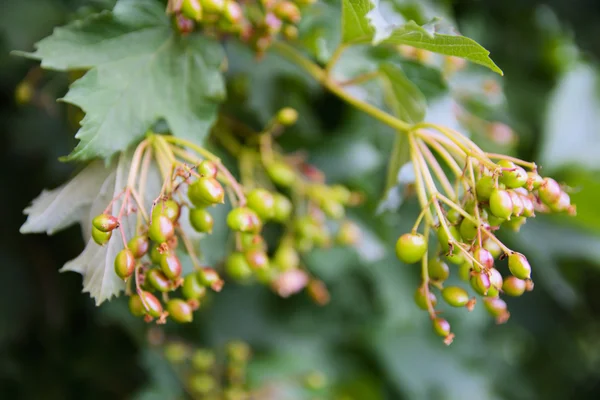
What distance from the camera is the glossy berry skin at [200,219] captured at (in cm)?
73

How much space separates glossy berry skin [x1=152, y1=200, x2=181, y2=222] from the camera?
674 millimetres

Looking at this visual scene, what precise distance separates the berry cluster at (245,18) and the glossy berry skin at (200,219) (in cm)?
29

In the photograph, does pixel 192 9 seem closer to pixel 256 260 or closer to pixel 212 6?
pixel 212 6

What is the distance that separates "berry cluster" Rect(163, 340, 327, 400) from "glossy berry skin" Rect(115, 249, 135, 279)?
0.77 m

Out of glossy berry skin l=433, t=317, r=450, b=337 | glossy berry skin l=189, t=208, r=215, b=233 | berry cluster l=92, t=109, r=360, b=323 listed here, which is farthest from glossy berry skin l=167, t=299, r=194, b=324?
glossy berry skin l=433, t=317, r=450, b=337

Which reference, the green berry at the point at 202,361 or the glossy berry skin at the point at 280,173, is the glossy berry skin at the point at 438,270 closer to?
the glossy berry skin at the point at 280,173

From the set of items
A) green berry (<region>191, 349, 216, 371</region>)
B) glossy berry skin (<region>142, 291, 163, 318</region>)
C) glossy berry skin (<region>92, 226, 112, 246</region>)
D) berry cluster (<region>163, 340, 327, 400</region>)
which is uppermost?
glossy berry skin (<region>92, 226, 112, 246</region>)

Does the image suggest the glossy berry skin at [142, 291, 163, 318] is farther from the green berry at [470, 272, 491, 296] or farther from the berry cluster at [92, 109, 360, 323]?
the green berry at [470, 272, 491, 296]

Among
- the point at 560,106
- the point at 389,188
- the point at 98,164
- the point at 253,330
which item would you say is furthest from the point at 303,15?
the point at 560,106

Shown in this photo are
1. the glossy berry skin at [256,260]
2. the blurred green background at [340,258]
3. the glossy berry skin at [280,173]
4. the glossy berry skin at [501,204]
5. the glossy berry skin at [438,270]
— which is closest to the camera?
the glossy berry skin at [501,204]

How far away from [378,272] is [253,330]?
1.45 ft

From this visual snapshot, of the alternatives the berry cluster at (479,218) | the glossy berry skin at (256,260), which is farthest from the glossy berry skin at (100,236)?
the berry cluster at (479,218)

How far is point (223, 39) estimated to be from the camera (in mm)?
1043

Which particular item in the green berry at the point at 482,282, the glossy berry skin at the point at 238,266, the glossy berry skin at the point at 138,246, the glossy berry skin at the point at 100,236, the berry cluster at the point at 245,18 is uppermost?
the berry cluster at the point at 245,18
